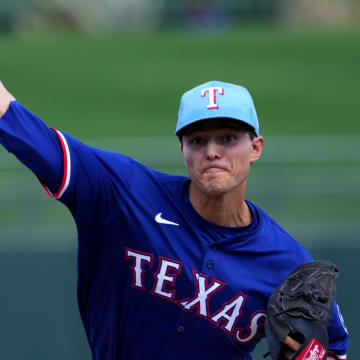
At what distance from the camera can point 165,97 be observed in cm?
2036

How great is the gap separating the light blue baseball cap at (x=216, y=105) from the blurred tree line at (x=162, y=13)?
69.2ft

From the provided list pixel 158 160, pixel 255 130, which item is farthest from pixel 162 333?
pixel 158 160

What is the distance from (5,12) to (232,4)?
23.9 feet

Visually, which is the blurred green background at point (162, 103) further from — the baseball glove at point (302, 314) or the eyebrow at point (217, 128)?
the eyebrow at point (217, 128)

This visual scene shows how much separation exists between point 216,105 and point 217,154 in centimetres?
18

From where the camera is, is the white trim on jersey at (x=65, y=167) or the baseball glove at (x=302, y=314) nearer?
the white trim on jersey at (x=65, y=167)

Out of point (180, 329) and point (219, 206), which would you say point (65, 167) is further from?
point (180, 329)

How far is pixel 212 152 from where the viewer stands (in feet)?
9.48

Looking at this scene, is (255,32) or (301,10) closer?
(255,32)

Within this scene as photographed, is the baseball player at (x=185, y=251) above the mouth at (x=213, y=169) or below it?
below

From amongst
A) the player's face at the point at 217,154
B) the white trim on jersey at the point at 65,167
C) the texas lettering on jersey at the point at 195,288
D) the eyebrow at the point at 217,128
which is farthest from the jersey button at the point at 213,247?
the white trim on jersey at the point at 65,167

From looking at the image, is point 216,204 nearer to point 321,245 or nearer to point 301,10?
point 321,245

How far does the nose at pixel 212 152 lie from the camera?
9.47ft

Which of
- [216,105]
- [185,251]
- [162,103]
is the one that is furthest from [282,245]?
[162,103]
